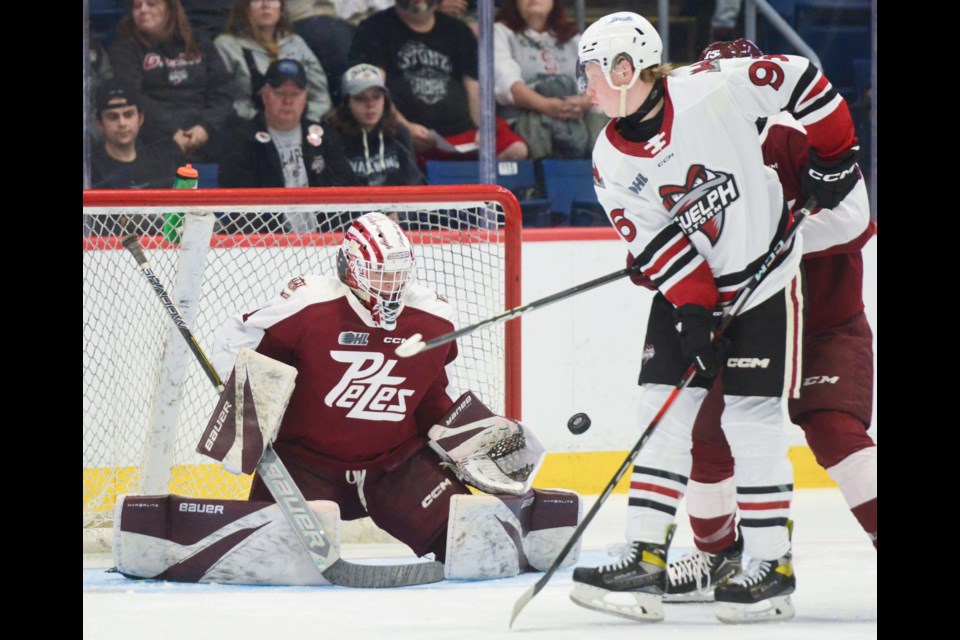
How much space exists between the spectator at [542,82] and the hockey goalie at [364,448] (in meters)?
1.64

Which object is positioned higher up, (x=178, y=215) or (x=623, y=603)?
(x=178, y=215)

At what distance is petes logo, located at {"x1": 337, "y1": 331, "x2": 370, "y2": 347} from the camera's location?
3229 millimetres

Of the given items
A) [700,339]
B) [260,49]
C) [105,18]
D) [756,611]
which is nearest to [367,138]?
[260,49]

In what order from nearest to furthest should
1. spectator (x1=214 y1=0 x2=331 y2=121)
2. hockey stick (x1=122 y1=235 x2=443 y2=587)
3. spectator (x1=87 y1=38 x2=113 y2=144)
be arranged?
hockey stick (x1=122 y1=235 x2=443 y2=587) < spectator (x1=87 y1=38 x2=113 y2=144) < spectator (x1=214 y1=0 x2=331 y2=121)

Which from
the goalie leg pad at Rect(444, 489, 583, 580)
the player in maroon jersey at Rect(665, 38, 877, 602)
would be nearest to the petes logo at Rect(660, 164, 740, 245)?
the player in maroon jersey at Rect(665, 38, 877, 602)

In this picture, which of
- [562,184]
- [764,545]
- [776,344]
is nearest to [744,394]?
[776,344]

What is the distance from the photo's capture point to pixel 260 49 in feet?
15.4

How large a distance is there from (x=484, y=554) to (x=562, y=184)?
193 centimetres

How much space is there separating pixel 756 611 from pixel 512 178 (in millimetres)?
2417

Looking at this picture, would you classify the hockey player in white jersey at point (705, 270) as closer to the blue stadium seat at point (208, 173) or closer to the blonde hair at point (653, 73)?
the blonde hair at point (653, 73)

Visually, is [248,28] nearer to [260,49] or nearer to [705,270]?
[260,49]

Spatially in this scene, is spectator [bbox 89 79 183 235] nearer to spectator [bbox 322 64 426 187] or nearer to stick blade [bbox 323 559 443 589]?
spectator [bbox 322 64 426 187]

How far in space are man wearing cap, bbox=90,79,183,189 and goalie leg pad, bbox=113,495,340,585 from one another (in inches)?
60.9
